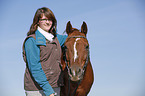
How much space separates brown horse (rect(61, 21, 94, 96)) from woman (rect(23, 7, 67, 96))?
0.94ft

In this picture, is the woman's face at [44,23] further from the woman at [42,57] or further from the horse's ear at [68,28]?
the horse's ear at [68,28]

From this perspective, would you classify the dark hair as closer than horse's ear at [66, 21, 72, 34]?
Yes

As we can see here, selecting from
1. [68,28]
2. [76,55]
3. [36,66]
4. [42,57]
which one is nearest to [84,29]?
[68,28]

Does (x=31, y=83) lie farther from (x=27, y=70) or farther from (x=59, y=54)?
(x=59, y=54)

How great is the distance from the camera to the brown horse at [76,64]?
3.21 m

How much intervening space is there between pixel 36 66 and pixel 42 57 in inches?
10.8

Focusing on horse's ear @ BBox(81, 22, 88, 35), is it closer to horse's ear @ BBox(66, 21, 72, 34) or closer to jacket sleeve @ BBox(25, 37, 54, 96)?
horse's ear @ BBox(66, 21, 72, 34)

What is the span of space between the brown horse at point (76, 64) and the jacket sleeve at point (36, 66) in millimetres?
499

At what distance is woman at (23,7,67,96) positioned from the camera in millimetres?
3223

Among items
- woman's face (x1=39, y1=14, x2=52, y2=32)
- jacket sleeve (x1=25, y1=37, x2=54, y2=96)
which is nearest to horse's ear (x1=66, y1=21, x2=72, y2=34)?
woman's face (x1=39, y1=14, x2=52, y2=32)

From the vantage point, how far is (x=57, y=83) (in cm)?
354

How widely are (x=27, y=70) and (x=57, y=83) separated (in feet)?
2.33

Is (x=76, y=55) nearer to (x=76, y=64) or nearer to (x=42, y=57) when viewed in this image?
(x=76, y=64)

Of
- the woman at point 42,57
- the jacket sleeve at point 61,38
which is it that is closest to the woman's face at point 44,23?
the woman at point 42,57
